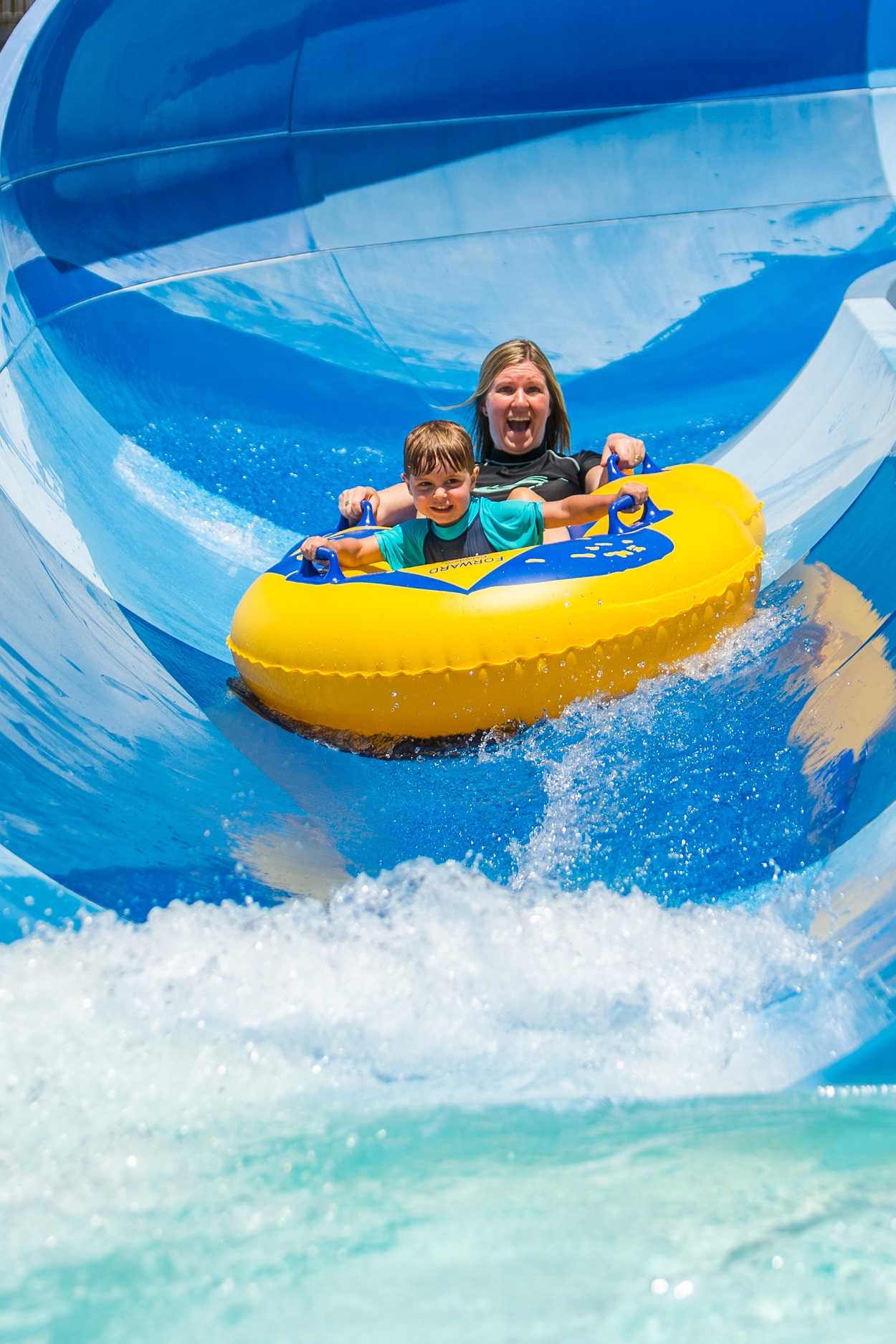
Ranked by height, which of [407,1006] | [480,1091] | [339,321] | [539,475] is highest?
[339,321]

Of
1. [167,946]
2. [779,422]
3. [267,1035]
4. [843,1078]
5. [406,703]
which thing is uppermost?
[779,422]

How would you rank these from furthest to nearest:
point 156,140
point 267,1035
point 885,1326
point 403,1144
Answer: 1. point 156,140
2. point 267,1035
3. point 403,1144
4. point 885,1326

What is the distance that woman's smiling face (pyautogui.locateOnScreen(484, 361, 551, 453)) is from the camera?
10.6 ft

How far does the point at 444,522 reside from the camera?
2678 millimetres

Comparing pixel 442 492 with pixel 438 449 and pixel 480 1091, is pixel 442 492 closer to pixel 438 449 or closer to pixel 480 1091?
pixel 438 449

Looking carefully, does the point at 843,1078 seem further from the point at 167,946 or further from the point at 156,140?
the point at 156,140

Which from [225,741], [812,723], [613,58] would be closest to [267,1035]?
[225,741]

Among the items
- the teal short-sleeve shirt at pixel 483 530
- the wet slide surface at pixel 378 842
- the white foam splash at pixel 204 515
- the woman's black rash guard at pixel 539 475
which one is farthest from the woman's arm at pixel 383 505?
the white foam splash at pixel 204 515

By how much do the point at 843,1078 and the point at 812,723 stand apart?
3.08 ft

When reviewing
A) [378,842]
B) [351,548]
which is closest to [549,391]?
[351,548]

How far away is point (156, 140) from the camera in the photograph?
548 cm

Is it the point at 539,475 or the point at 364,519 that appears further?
the point at 539,475

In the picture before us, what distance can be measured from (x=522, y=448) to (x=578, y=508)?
47cm

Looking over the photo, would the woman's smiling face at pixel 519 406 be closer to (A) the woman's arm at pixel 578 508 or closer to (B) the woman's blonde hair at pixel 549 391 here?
(B) the woman's blonde hair at pixel 549 391
